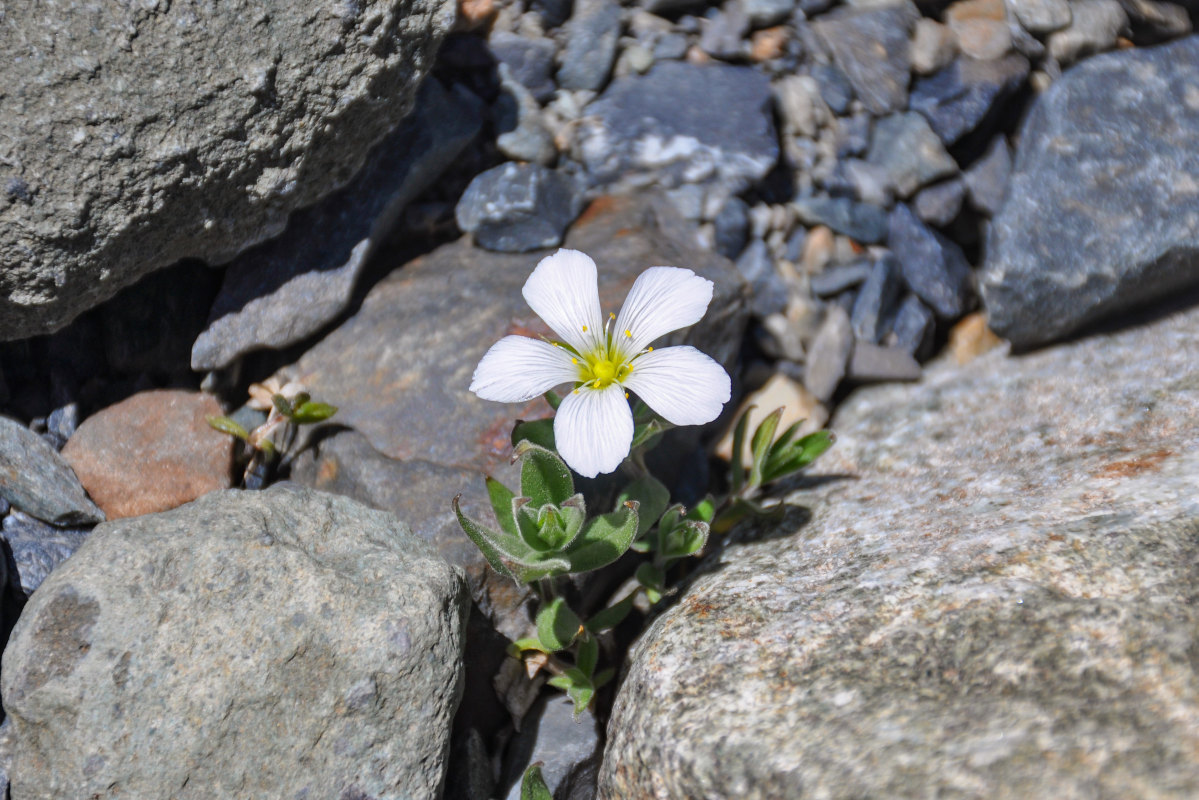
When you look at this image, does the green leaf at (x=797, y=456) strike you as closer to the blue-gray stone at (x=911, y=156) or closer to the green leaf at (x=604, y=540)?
the green leaf at (x=604, y=540)

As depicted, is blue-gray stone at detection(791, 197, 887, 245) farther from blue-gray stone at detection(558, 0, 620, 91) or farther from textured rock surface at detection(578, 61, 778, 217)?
blue-gray stone at detection(558, 0, 620, 91)

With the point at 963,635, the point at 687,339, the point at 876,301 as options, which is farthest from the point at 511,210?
the point at 963,635

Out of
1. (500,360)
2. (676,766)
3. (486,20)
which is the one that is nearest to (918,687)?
(676,766)

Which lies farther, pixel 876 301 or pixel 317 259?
pixel 876 301

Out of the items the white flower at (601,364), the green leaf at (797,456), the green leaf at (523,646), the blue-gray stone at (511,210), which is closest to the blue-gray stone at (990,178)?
the green leaf at (797,456)

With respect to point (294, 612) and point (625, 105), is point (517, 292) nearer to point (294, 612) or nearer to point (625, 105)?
point (625, 105)

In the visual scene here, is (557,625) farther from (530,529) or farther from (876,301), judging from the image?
(876,301)

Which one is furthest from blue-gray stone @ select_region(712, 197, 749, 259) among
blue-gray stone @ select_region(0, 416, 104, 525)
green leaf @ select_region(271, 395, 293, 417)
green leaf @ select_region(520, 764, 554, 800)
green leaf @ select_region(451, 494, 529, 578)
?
blue-gray stone @ select_region(0, 416, 104, 525)
